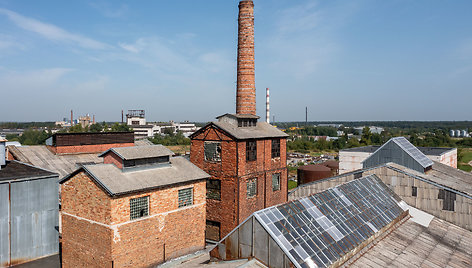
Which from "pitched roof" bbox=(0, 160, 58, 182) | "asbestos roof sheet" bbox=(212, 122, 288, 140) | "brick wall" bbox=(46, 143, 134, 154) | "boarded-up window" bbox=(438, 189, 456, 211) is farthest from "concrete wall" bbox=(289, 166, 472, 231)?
"brick wall" bbox=(46, 143, 134, 154)

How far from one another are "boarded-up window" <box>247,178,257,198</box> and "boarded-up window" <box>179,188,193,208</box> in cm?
455

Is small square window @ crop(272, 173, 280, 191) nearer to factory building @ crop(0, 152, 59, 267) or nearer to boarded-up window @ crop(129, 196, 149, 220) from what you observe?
boarded-up window @ crop(129, 196, 149, 220)

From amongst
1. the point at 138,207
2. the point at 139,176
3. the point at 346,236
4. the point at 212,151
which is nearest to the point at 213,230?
the point at 212,151

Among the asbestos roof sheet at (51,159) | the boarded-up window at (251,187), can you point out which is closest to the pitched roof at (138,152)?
the boarded-up window at (251,187)

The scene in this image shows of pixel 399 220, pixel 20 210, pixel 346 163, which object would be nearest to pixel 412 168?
pixel 399 220

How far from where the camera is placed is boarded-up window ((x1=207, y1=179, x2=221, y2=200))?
21.5m

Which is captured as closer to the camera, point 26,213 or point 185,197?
point 185,197

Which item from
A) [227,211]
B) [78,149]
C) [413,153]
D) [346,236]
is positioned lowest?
[227,211]

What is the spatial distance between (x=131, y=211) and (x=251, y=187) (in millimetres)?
8586

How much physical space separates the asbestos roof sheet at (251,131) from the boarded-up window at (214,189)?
10.8ft

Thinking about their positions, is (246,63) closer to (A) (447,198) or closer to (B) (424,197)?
(B) (424,197)

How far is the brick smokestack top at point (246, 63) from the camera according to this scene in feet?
87.9

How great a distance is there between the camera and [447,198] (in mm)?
17797

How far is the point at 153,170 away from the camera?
17750mm
